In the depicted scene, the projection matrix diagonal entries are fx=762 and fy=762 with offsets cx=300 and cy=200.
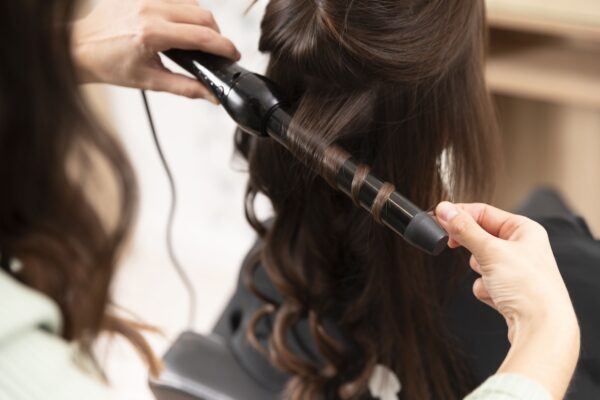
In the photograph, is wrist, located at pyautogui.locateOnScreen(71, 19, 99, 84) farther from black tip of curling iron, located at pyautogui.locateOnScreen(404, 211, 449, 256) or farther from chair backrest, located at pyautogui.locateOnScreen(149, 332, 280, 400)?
black tip of curling iron, located at pyautogui.locateOnScreen(404, 211, 449, 256)

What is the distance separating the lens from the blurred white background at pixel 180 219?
2.17m

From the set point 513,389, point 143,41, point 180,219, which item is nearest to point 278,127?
point 143,41

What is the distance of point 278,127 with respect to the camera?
0.75 m

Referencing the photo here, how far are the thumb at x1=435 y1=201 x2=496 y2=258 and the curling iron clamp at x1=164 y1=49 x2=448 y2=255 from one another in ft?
0.06

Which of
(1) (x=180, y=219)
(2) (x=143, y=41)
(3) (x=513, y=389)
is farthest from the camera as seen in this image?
(1) (x=180, y=219)

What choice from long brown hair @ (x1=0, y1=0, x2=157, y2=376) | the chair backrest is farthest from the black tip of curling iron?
the chair backrest

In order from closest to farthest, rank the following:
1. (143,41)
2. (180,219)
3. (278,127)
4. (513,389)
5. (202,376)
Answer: (513,389), (278,127), (143,41), (202,376), (180,219)

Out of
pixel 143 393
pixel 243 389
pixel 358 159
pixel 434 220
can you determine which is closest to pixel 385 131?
pixel 358 159

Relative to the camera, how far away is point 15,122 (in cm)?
57

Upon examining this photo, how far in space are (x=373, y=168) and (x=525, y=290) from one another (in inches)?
9.2

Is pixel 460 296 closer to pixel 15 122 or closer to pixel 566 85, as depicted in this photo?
pixel 15 122

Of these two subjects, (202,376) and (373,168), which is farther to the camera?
(202,376)

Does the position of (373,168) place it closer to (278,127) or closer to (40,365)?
(278,127)

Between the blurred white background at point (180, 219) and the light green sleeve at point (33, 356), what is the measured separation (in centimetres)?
142
